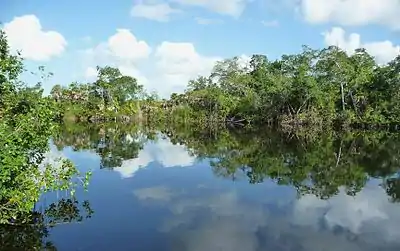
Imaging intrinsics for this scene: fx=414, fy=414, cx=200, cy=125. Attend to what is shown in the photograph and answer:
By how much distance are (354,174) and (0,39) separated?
1706cm

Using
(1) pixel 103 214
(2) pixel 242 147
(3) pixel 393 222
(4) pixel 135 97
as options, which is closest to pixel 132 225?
(1) pixel 103 214

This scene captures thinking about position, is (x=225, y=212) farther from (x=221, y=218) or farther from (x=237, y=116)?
(x=237, y=116)

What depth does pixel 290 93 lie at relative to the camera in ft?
188

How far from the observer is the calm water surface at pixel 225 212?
10930 millimetres

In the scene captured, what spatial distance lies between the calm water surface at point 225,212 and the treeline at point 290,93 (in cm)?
3023

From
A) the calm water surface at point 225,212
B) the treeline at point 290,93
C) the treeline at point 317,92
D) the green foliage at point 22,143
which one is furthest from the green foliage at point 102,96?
the green foliage at point 22,143

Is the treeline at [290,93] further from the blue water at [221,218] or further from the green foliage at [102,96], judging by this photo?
the blue water at [221,218]

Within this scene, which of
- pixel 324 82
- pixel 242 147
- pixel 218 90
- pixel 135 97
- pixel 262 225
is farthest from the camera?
pixel 135 97

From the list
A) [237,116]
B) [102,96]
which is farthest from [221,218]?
[102,96]

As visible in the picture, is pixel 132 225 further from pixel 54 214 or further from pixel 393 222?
pixel 393 222

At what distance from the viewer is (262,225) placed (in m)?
12.4

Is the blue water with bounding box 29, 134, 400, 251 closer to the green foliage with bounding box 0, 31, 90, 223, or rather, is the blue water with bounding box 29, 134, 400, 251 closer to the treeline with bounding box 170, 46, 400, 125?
the green foliage with bounding box 0, 31, 90, 223

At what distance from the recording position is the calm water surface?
10930 millimetres

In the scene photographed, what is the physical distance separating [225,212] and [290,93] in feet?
149
